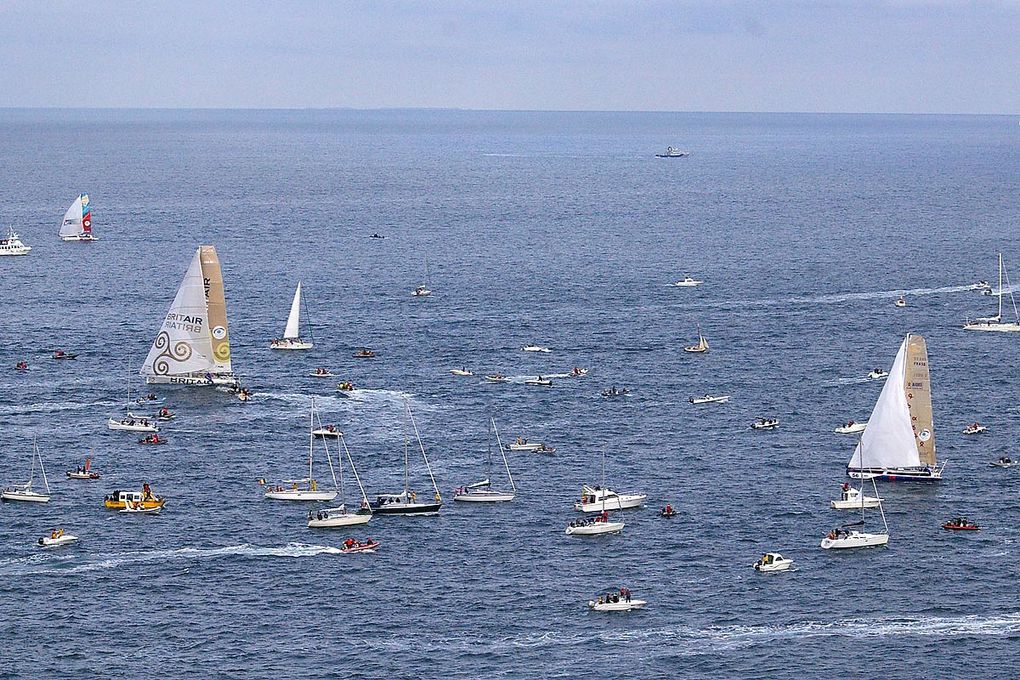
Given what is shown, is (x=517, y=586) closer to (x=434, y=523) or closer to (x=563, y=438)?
(x=434, y=523)

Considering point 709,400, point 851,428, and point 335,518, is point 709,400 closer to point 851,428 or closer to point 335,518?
point 851,428

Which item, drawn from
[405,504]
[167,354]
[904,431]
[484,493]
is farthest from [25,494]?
[904,431]

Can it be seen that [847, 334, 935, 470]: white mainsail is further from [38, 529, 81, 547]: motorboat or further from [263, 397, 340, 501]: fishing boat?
[38, 529, 81, 547]: motorboat

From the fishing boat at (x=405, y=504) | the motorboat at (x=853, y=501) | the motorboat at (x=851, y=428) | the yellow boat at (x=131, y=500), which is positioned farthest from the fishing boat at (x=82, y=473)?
the motorboat at (x=851, y=428)

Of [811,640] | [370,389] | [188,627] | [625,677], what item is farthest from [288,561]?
[370,389]

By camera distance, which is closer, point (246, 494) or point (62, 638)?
point (62, 638)

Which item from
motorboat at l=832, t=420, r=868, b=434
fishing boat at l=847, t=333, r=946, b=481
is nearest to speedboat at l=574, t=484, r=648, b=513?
fishing boat at l=847, t=333, r=946, b=481
